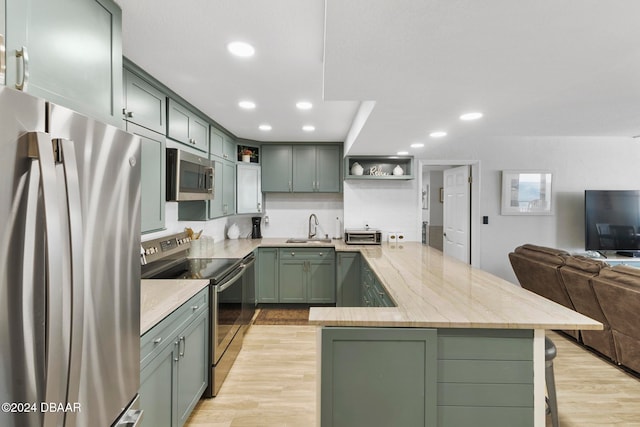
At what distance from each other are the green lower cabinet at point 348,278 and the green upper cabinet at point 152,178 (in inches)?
87.5

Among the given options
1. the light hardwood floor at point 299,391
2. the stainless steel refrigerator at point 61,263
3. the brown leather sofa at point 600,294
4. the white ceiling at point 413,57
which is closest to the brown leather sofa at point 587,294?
the brown leather sofa at point 600,294

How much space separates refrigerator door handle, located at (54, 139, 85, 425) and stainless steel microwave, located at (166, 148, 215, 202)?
1.53 m

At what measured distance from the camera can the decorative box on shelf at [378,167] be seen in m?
4.11

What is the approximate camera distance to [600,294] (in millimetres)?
2439

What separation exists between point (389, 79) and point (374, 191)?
2.89m

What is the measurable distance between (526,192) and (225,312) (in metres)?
4.19

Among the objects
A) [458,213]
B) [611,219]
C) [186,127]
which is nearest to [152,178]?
[186,127]

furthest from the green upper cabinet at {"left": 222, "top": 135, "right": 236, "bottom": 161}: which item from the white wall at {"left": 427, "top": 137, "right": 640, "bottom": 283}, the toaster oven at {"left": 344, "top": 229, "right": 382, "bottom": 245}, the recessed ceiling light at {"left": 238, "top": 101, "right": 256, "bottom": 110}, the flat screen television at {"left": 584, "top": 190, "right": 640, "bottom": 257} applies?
the flat screen television at {"left": 584, "top": 190, "right": 640, "bottom": 257}

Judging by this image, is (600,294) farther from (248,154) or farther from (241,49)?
(248,154)

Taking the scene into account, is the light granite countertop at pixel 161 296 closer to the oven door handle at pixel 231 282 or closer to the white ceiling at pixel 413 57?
the oven door handle at pixel 231 282

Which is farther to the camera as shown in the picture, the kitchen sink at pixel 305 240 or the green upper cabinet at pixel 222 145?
the kitchen sink at pixel 305 240

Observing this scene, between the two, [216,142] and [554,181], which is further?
[554,181]

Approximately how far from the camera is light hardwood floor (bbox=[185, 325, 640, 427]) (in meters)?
1.98

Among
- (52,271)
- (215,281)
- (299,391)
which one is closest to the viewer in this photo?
(52,271)
